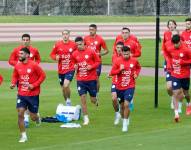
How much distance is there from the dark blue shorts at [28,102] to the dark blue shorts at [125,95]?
206cm

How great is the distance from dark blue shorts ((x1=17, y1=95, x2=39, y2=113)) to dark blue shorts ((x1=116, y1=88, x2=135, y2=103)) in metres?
2.06

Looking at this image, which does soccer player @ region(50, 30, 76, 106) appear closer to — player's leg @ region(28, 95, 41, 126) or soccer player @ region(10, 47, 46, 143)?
player's leg @ region(28, 95, 41, 126)

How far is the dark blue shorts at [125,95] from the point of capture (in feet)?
63.0

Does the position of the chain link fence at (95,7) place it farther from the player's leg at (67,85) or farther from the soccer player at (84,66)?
the soccer player at (84,66)

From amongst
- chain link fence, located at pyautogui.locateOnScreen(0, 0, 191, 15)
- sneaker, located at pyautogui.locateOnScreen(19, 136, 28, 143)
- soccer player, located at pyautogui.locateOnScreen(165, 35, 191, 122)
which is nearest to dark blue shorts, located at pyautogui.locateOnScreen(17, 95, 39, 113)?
sneaker, located at pyautogui.locateOnScreen(19, 136, 28, 143)

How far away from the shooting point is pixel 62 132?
63.0 ft

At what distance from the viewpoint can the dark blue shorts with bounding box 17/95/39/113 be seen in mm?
18328

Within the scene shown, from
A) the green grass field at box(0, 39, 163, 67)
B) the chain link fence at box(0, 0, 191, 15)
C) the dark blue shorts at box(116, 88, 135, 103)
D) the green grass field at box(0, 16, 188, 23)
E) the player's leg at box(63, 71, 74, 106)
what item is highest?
the chain link fence at box(0, 0, 191, 15)

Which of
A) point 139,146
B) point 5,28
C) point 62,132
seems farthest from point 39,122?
point 5,28

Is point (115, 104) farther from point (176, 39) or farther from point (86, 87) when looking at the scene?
point (176, 39)

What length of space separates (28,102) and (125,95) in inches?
92.0

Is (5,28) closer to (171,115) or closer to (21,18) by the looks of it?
(21,18)

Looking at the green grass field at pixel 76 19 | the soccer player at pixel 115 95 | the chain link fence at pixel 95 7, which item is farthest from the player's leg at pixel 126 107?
the chain link fence at pixel 95 7

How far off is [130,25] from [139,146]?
3760 centimetres
